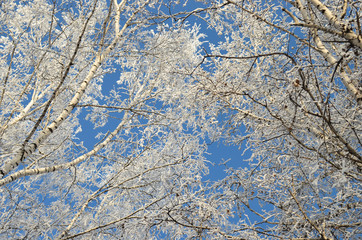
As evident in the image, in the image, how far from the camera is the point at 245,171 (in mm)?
4180

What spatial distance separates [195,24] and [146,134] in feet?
11.3

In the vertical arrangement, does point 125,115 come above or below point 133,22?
below

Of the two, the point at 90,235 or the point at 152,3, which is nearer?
the point at 90,235

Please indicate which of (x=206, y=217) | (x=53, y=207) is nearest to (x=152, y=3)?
(x=206, y=217)

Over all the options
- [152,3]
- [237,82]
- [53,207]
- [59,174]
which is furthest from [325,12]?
[53,207]

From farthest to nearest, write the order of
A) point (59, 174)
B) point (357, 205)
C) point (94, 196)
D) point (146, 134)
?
point (146, 134)
point (59, 174)
point (94, 196)
point (357, 205)

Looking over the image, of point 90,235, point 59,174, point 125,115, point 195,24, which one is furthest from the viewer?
point 195,24

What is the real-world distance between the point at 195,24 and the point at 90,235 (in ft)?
20.4

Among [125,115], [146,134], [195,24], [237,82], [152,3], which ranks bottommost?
[237,82]

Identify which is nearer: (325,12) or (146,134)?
(325,12)

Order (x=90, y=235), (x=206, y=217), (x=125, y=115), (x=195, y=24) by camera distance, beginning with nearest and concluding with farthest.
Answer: (x=206, y=217) → (x=90, y=235) → (x=125, y=115) → (x=195, y=24)

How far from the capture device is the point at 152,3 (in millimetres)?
5070

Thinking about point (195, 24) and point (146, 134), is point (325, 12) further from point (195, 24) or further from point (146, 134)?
point (195, 24)

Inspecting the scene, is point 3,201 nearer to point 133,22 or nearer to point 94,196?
point 94,196
